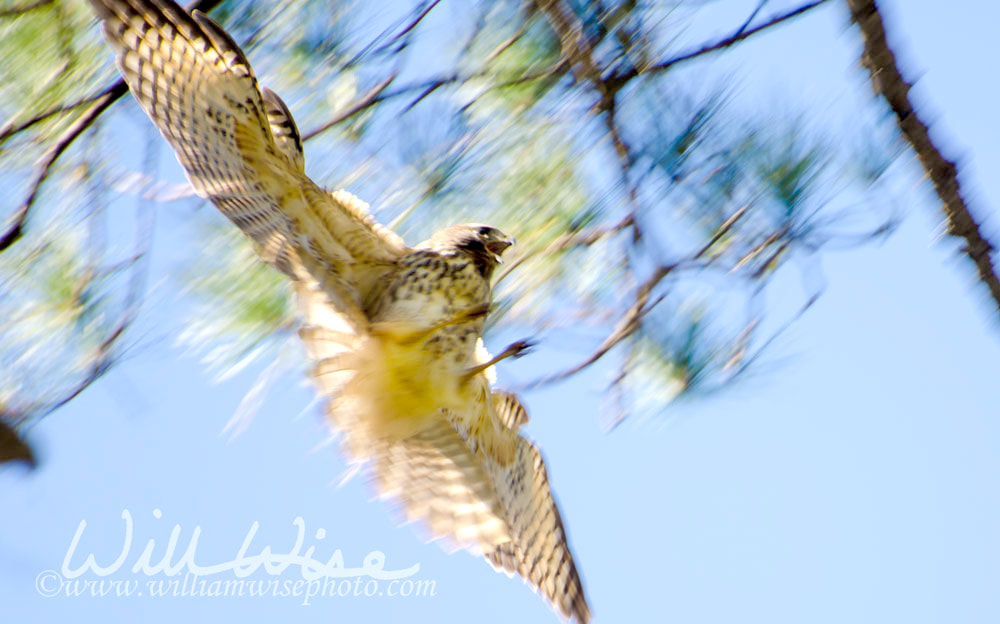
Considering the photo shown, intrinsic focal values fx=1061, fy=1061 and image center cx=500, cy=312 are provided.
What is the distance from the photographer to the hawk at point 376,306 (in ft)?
5.81

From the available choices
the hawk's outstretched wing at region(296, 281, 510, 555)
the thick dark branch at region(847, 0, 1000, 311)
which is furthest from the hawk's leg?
the thick dark branch at region(847, 0, 1000, 311)

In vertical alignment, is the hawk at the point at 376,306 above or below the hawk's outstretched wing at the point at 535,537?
above

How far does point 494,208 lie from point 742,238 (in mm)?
496

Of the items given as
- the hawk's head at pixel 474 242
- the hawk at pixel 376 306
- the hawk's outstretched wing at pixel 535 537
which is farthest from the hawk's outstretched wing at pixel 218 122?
the hawk's outstretched wing at pixel 535 537

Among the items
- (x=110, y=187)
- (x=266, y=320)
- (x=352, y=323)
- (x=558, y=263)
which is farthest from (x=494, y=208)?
(x=110, y=187)

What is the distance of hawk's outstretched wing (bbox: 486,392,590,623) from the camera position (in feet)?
8.03

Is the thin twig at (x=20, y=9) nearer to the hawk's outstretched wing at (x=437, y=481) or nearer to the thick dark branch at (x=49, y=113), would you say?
the thick dark branch at (x=49, y=113)

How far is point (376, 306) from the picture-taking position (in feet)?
6.72

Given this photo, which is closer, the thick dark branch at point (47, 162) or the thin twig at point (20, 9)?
the thick dark branch at point (47, 162)

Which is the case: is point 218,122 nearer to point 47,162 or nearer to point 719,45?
point 47,162

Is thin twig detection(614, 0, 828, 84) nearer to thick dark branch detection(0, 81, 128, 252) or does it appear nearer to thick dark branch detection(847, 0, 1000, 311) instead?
thick dark branch detection(847, 0, 1000, 311)

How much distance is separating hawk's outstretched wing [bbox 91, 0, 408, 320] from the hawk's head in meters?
0.29

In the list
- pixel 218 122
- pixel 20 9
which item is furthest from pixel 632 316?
pixel 20 9

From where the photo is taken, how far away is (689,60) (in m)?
1.77
